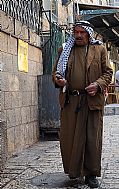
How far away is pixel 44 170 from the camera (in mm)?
5824

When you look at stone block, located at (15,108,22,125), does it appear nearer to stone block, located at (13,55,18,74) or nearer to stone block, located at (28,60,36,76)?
stone block, located at (13,55,18,74)

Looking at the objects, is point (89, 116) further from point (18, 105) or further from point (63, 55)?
point (18, 105)

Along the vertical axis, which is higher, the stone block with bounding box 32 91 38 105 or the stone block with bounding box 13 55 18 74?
the stone block with bounding box 13 55 18 74

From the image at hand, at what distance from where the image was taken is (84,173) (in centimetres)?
492

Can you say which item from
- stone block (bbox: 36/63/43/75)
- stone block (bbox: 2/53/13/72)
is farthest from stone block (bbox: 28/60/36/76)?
stone block (bbox: 2/53/13/72)

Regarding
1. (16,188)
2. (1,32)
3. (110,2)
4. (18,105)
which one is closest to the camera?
(16,188)

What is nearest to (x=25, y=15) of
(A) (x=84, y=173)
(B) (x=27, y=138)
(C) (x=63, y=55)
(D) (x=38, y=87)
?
(D) (x=38, y=87)

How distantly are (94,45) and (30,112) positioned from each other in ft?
11.7

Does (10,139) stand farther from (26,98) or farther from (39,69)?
(39,69)

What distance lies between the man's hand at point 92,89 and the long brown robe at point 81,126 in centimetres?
10

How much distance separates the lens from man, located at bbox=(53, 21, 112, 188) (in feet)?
16.0

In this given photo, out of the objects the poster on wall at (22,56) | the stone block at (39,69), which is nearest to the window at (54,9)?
the stone block at (39,69)

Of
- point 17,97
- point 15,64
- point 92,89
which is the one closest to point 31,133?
point 17,97

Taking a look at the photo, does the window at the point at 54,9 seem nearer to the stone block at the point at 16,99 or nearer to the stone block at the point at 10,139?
the stone block at the point at 16,99
